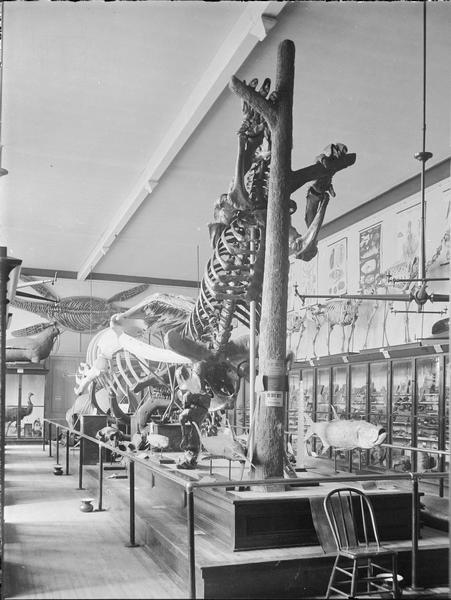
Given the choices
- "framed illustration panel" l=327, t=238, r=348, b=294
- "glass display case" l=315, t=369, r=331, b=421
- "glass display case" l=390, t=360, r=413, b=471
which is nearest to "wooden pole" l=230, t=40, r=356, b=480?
"framed illustration panel" l=327, t=238, r=348, b=294

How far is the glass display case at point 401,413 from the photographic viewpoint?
849 cm

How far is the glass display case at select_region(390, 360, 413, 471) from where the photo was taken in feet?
27.9

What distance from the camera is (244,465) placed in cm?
546

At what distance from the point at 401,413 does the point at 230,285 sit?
413 centimetres

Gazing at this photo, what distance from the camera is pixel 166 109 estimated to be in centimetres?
645

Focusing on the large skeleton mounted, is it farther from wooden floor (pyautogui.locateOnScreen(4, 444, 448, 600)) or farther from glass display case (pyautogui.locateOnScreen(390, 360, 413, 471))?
glass display case (pyautogui.locateOnScreen(390, 360, 413, 471))

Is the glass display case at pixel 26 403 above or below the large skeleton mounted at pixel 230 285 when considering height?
below

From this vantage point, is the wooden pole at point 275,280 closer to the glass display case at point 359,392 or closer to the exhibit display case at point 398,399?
the exhibit display case at point 398,399

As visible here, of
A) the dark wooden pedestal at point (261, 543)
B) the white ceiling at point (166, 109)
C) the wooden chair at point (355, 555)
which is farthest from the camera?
the white ceiling at point (166, 109)

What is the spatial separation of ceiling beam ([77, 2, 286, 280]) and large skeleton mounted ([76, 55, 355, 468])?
38cm

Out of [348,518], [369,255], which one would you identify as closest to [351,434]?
[348,518]

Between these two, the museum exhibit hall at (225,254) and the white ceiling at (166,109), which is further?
the white ceiling at (166,109)

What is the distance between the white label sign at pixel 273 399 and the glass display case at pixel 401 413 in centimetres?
433

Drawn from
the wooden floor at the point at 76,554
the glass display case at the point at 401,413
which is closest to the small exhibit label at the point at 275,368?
the wooden floor at the point at 76,554
